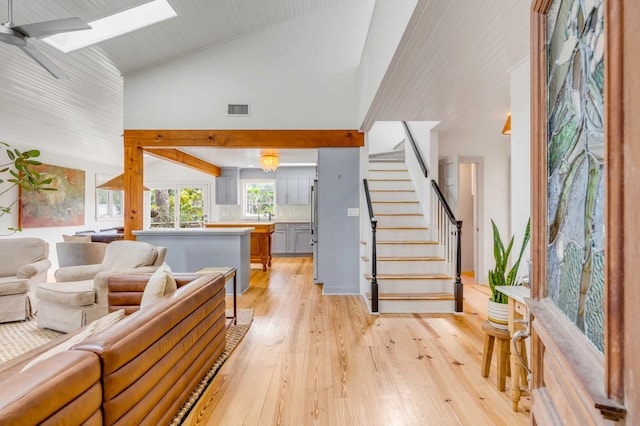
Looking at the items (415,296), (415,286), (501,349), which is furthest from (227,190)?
(501,349)

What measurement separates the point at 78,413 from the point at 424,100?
3.62 metres

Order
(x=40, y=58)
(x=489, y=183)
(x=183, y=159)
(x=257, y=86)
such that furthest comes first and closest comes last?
(x=183, y=159) < (x=489, y=183) < (x=257, y=86) < (x=40, y=58)

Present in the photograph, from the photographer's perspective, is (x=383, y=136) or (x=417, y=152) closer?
(x=417, y=152)

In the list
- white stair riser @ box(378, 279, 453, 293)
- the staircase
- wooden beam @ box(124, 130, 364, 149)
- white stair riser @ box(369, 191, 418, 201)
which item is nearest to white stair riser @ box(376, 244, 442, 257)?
the staircase

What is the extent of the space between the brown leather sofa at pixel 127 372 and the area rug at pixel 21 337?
1.41m

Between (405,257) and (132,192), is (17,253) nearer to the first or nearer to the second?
(132,192)

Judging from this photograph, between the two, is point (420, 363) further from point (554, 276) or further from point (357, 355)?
point (554, 276)

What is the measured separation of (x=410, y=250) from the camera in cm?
440

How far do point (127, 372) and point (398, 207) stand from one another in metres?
4.39

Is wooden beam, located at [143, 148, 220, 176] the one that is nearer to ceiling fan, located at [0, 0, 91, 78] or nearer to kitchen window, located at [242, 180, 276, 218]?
kitchen window, located at [242, 180, 276, 218]

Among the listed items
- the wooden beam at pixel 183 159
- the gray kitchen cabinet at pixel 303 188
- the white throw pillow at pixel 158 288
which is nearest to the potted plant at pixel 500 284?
the white throw pillow at pixel 158 288

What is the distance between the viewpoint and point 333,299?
4.39 metres

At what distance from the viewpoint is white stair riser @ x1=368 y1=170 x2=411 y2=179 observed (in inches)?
225

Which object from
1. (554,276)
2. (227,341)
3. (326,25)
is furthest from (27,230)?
(554,276)
